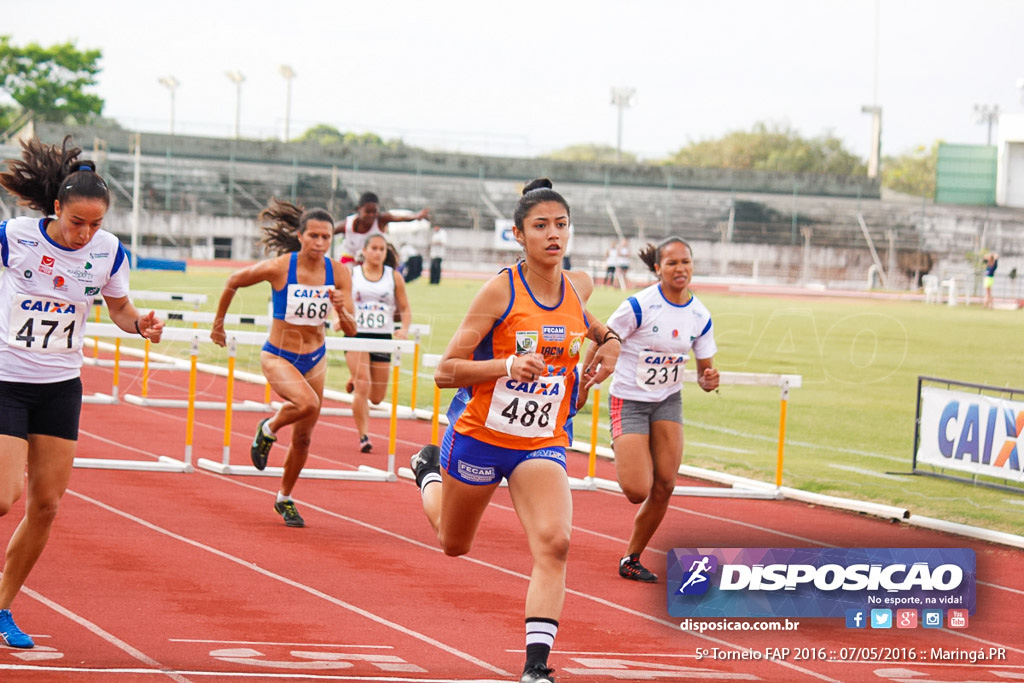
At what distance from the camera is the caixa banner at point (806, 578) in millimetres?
5559

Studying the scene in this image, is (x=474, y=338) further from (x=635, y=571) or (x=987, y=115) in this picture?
(x=987, y=115)

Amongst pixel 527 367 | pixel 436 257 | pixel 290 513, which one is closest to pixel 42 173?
pixel 527 367

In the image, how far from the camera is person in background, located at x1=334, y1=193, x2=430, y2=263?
1305 centimetres

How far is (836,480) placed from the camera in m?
11.2

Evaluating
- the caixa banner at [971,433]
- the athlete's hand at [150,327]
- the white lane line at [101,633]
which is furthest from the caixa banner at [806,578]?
the caixa banner at [971,433]

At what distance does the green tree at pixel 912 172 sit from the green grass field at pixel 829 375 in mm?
60243

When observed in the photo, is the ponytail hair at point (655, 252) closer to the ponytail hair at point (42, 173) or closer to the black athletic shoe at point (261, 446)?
the black athletic shoe at point (261, 446)

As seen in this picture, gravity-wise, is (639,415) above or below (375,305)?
below

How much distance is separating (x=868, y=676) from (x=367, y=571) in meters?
2.97

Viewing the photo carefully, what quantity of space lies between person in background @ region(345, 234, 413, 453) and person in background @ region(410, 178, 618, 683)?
683 cm

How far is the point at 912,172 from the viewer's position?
320 feet

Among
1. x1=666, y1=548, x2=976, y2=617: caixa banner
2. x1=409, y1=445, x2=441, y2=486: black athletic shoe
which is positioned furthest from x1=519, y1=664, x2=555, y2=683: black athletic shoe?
x1=409, y1=445, x2=441, y2=486: black athletic shoe

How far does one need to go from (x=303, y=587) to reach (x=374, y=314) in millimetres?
5428

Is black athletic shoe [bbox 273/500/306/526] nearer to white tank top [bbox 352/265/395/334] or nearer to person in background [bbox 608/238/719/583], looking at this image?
person in background [bbox 608/238/719/583]
